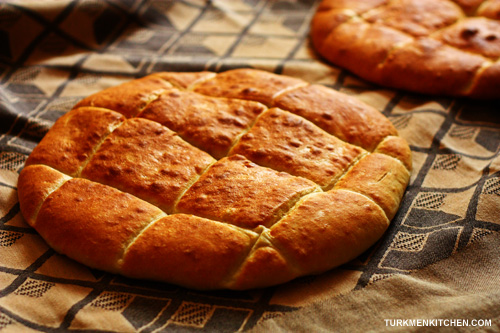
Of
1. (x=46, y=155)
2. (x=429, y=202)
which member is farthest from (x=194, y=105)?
(x=429, y=202)

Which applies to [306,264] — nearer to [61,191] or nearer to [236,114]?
[236,114]

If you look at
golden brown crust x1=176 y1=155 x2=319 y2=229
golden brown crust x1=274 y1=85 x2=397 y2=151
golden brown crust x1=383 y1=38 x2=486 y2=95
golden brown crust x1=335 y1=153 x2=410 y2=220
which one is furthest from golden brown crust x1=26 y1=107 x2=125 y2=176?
golden brown crust x1=383 y1=38 x2=486 y2=95

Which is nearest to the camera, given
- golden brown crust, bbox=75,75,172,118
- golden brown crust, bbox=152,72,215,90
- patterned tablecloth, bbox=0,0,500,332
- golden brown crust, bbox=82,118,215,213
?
patterned tablecloth, bbox=0,0,500,332

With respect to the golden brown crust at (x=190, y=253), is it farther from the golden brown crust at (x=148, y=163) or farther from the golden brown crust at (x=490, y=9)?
the golden brown crust at (x=490, y=9)

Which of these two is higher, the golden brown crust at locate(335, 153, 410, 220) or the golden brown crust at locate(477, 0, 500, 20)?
the golden brown crust at locate(477, 0, 500, 20)

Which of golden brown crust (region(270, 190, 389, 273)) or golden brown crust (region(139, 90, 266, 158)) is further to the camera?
golden brown crust (region(139, 90, 266, 158))

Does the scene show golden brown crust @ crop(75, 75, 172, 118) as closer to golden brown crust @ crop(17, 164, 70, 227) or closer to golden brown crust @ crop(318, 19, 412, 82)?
golden brown crust @ crop(17, 164, 70, 227)

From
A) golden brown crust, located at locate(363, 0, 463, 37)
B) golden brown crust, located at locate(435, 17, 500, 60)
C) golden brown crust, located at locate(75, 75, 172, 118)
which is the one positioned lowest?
golden brown crust, located at locate(75, 75, 172, 118)
